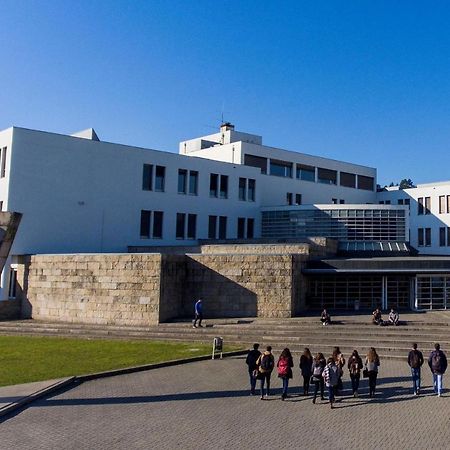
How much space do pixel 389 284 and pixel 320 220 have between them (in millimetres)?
13879

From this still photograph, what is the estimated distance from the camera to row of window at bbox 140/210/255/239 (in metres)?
38.3

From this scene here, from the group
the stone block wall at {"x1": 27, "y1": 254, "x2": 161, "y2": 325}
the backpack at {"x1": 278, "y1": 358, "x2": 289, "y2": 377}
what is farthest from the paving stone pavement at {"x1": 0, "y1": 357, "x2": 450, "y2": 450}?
the stone block wall at {"x1": 27, "y1": 254, "x2": 161, "y2": 325}

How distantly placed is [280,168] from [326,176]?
6071 millimetres

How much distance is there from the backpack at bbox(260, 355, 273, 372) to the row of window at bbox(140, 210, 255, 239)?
2465 cm

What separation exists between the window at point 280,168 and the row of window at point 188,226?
8903 mm

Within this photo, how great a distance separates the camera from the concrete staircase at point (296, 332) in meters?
21.4

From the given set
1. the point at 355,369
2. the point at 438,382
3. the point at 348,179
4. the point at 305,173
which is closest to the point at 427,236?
the point at 348,179

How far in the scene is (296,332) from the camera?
76.2 feet

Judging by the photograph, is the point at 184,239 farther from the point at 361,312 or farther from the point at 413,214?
the point at 413,214

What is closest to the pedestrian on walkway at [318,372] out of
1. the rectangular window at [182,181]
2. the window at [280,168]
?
the rectangular window at [182,181]

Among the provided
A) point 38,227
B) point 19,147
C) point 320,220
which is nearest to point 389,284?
point 320,220

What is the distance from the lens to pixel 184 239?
39.8 meters

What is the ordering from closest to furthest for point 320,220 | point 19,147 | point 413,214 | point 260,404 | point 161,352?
point 260,404 → point 161,352 → point 19,147 → point 320,220 → point 413,214

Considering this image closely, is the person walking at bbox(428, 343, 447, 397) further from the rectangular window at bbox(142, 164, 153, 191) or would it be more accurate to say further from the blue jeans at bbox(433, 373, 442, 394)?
the rectangular window at bbox(142, 164, 153, 191)
